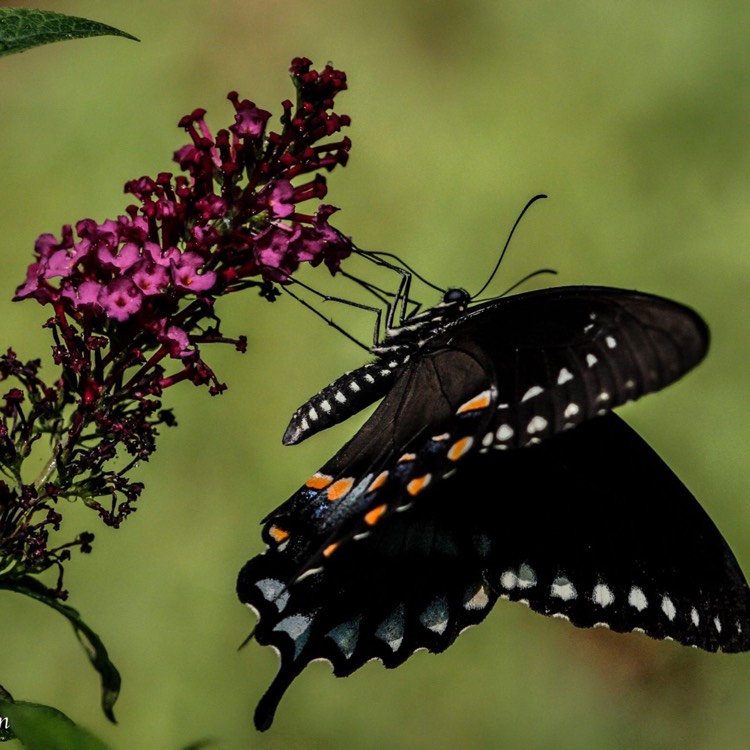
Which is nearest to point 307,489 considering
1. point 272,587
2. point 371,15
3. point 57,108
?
point 272,587

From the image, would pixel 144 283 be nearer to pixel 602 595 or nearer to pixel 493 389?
pixel 493 389

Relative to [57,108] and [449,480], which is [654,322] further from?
A: [57,108]

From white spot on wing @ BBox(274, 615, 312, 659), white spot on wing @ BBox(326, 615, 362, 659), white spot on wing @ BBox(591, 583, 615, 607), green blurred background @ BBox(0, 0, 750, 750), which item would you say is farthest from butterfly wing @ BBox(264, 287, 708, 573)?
green blurred background @ BBox(0, 0, 750, 750)

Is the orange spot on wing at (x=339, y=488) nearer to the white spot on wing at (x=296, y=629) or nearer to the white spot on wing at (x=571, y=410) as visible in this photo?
the white spot on wing at (x=296, y=629)

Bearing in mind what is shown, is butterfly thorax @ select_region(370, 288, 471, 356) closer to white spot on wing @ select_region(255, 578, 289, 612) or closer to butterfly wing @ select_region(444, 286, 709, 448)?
butterfly wing @ select_region(444, 286, 709, 448)

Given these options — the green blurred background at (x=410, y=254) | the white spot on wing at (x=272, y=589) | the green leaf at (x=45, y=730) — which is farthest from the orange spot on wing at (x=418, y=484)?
the green blurred background at (x=410, y=254)

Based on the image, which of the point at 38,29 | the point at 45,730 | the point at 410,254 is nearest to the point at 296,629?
the point at 45,730
